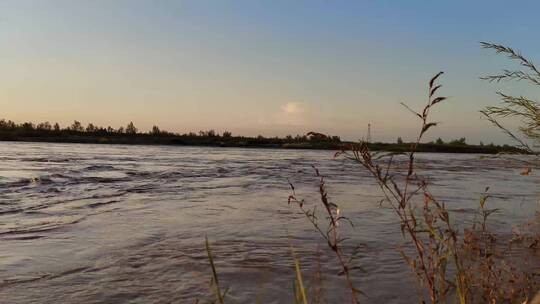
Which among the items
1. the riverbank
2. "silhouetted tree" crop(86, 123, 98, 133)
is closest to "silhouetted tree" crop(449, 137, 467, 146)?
the riverbank

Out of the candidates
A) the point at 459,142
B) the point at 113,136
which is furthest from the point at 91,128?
the point at 459,142

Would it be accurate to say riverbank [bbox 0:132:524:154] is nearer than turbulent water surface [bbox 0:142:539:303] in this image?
No

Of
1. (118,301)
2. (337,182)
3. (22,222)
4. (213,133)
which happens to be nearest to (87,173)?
(337,182)

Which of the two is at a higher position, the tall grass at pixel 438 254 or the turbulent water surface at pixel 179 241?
the tall grass at pixel 438 254

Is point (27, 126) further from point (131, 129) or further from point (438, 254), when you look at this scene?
point (438, 254)

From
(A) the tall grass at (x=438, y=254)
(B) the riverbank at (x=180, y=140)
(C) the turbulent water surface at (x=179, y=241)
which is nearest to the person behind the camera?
(A) the tall grass at (x=438, y=254)

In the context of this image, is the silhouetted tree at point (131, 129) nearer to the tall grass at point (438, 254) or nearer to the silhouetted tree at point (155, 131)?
the silhouetted tree at point (155, 131)

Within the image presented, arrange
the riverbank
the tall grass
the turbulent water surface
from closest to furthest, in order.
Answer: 1. the tall grass
2. the turbulent water surface
3. the riverbank

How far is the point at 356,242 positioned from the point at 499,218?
3515mm

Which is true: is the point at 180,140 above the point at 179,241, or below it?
above

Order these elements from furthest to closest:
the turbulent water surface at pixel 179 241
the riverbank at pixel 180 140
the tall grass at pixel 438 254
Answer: the riverbank at pixel 180 140, the turbulent water surface at pixel 179 241, the tall grass at pixel 438 254

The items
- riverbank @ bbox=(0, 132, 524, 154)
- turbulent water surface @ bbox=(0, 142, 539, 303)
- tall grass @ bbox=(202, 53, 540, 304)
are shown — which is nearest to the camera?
tall grass @ bbox=(202, 53, 540, 304)

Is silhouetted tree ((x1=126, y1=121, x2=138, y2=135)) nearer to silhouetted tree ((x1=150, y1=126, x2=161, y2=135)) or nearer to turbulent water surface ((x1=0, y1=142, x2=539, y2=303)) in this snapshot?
silhouetted tree ((x1=150, y1=126, x2=161, y2=135))

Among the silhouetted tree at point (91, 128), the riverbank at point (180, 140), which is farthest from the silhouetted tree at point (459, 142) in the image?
the silhouetted tree at point (91, 128)
